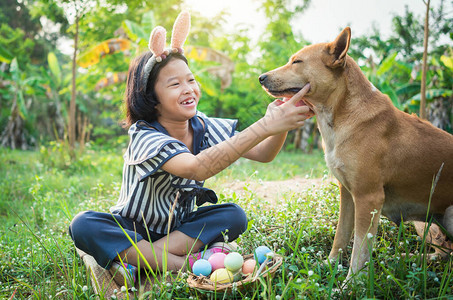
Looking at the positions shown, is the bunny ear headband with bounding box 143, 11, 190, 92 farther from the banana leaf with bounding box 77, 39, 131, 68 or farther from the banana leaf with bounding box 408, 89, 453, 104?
the banana leaf with bounding box 77, 39, 131, 68

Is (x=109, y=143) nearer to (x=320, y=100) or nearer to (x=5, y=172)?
(x=5, y=172)

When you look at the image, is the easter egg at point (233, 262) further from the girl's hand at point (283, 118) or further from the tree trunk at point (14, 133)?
the tree trunk at point (14, 133)

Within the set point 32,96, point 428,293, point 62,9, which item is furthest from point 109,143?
point 428,293

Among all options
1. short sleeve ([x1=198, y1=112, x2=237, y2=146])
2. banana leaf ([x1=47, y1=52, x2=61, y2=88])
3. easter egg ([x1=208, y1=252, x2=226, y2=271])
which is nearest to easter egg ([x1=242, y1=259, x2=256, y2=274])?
easter egg ([x1=208, y1=252, x2=226, y2=271])

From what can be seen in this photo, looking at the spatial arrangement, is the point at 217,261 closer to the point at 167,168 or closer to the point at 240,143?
the point at 167,168

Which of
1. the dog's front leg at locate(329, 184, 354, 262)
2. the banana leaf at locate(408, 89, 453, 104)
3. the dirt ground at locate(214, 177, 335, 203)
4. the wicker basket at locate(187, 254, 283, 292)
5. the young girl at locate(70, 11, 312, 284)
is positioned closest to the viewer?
the wicker basket at locate(187, 254, 283, 292)

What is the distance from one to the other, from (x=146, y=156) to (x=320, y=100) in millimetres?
1167

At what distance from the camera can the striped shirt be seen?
233 centimetres

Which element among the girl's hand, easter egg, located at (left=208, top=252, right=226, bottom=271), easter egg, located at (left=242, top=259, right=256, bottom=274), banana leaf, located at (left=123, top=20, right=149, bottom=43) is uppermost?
banana leaf, located at (left=123, top=20, right=149, bottom=43)

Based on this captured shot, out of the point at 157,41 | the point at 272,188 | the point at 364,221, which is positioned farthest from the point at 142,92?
the point at 272,188

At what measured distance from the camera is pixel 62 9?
854 cm

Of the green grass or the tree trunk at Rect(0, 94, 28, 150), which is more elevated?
the green grass

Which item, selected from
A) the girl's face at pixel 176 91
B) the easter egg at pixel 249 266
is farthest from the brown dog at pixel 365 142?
the easter egg at pixel 249 266

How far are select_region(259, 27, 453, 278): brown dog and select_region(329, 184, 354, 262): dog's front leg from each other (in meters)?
0.23
